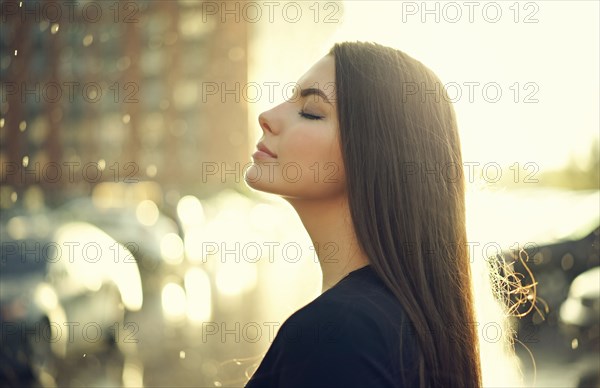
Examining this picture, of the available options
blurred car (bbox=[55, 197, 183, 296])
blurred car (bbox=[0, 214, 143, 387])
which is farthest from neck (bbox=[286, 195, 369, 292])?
blurred car (bbox=[55, 197, 183, 296])

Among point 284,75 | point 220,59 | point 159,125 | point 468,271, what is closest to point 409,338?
point 468,271

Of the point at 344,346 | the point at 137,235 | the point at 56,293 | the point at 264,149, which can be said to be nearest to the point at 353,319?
A: the point at 344,346

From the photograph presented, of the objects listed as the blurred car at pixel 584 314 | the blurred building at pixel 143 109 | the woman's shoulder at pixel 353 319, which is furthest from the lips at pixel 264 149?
the blurred building at pixel 143 109

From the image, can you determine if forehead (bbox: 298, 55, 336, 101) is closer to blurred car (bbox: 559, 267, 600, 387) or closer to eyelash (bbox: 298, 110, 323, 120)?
eyelash (bbox: 298, 110, 323, 120)

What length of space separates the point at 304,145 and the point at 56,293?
485 cm

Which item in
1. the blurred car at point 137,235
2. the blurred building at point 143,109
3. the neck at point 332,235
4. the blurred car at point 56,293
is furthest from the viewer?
the blurred building at point 143,109

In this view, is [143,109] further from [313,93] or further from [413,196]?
[413,196]

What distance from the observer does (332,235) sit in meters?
1.79

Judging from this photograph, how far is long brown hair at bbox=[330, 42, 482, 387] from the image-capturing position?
1607 mm

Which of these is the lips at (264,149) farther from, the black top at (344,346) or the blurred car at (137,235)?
the blurred car at (137,235)

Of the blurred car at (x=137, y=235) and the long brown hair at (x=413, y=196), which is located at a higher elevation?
the long brown hair at (x=413, y=196)

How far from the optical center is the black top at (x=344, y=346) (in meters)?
1.31

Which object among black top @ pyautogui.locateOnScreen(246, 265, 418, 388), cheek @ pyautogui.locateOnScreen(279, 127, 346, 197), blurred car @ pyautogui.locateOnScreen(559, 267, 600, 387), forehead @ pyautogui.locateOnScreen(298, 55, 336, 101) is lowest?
blurred car @ pyautogui.locateOnScreen(559, 267, 600, 387)

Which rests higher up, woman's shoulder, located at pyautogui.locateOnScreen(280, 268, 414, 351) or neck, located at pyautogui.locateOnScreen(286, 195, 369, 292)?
neck, located at pyautogui.locateOnScreen(286, 195, 369, 292)
